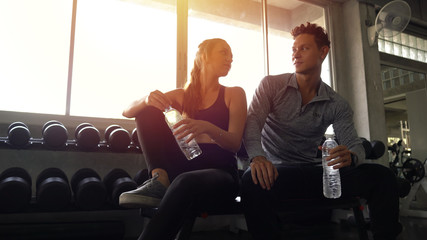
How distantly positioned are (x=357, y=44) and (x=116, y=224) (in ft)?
10.7

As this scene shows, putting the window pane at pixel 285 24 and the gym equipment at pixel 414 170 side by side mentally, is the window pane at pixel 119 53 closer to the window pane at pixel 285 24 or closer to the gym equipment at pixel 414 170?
the window pane at pixel 285 24

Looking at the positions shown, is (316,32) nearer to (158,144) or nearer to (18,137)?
(158,144)

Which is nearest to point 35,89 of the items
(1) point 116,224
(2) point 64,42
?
(2) point 64,42

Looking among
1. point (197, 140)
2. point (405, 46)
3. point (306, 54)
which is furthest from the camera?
point (405, 46)

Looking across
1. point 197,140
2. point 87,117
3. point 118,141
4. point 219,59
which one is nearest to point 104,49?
point 87,117

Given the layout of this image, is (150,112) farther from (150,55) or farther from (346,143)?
(150,55)

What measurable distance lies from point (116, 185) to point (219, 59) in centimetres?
100

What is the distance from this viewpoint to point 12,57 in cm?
247

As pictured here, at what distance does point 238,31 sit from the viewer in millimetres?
3715

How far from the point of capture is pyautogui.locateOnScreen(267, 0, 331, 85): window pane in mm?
3864

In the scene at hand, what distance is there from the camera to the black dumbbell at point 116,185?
1.90m

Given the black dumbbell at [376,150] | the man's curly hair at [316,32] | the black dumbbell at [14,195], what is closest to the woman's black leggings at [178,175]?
the man's curly hair at [316,32]

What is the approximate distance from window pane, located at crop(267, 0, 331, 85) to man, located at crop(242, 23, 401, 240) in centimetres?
224

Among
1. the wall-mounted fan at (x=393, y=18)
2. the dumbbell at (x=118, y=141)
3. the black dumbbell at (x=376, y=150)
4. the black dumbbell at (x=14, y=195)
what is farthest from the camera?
the wall-mounted fan at (x=393, y=18)
